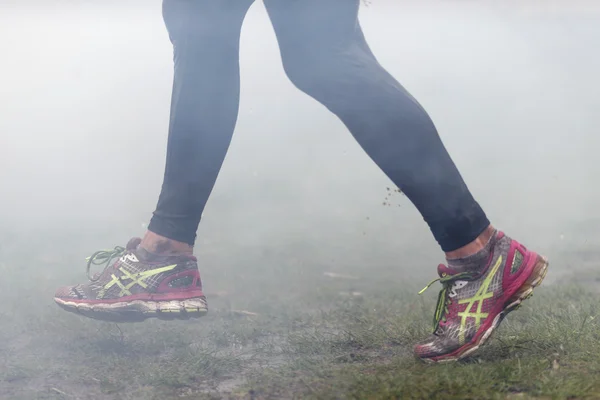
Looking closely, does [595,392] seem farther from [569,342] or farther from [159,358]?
[159,358]

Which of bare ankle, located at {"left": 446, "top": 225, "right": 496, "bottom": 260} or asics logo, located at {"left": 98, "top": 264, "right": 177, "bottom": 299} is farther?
asics logo, located at {"left": 98, "top": 264, "right": 177, "bottom": 299}

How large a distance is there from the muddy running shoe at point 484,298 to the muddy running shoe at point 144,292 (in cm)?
55

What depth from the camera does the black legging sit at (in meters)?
1.44

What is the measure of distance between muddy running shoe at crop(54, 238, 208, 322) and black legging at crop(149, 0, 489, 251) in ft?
0.25

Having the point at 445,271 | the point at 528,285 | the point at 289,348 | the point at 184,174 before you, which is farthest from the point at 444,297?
the point at 184,174

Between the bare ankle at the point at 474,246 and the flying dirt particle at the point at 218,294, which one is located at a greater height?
the bare ankle at the point at 474,246

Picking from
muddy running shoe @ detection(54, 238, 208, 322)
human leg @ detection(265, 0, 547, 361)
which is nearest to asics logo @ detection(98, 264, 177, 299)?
muddy running shoe @ detection(54, 238, 208, 322)

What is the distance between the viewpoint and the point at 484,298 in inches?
56.7

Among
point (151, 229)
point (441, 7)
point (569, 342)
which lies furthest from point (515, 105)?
point (151, 229)

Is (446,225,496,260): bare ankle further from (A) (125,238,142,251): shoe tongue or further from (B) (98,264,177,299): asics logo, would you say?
(A) (125,238,142,251): shoe tongue

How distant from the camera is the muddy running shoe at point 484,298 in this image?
143 centimetres

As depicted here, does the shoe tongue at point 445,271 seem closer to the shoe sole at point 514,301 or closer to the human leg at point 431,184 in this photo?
the human leg at point 431,184

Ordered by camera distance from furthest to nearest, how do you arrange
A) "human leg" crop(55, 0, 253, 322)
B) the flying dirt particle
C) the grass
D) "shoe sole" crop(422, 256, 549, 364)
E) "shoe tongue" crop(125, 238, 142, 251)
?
the flying dirt particle, "shoe tongue" crop(125, 238, 142, 251), "human leg" crop(55, 0, 253, 322), "shoe sole" crop(422, 256, 549, 364), the grass

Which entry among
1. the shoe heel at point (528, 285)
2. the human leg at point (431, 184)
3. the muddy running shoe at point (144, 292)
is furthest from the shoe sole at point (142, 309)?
the shoe heel at point (528, 285)
